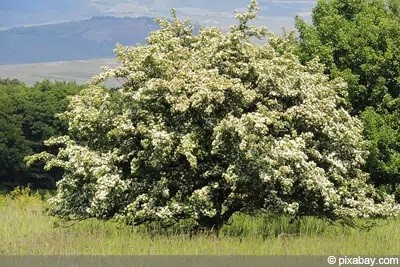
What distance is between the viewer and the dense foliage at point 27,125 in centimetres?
9412

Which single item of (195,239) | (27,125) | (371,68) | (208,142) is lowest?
(27,125)

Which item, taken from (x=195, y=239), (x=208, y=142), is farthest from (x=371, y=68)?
(x=195, y=239)

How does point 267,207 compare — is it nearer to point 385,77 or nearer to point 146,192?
point 146,192

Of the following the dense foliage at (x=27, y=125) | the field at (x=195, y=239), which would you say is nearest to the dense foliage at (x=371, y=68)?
the field at (x=195, y=239)

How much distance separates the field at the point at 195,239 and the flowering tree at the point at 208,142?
20.5 inches

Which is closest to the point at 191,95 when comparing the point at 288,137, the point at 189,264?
the point at 288,137

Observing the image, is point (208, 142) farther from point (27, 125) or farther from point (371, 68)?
point (27, 125)

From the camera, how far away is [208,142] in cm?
1681

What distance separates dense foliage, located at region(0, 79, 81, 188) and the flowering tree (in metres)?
77.3

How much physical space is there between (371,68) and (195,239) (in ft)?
43.6

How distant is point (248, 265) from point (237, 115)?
20.9 ft

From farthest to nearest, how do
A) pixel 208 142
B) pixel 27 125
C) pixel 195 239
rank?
pixel 27 125 < pixel 208 142 < pixel 195 239

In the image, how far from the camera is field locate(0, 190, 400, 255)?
1249 cm

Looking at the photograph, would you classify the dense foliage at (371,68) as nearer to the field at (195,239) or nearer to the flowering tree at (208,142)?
the field at (195,239)
